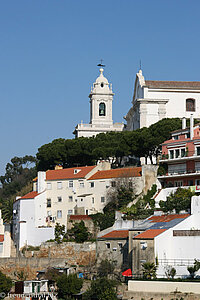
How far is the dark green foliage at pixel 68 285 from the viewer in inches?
2111

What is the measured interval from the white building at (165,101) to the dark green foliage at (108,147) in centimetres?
833

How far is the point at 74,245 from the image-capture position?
63.2 metres

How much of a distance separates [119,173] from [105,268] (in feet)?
54.7

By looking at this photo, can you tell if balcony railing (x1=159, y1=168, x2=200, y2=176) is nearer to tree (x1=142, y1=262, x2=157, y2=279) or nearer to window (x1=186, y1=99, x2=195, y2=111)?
tree (x1=142, y1=262, x2=157, y2=279)

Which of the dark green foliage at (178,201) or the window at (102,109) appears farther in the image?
the window at (102,109)

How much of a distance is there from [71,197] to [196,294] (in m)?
28.0

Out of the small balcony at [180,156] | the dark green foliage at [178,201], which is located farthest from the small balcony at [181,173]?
the dark green foliage at [178,201]

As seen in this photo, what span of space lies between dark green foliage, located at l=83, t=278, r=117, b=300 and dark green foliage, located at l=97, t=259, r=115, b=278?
436 cm

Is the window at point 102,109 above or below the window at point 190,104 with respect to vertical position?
above

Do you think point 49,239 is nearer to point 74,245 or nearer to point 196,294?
point 74,245

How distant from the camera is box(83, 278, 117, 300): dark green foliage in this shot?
5009 centimetres

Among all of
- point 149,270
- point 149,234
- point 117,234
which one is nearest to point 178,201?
point 117,234

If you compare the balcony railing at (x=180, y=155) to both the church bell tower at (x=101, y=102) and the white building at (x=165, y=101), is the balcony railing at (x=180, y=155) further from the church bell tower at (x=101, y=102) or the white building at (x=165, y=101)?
the church bell tower at (x=101, y=102)

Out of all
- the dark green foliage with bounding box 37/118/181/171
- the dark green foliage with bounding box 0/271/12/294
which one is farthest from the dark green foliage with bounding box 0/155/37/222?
the dark green foliage with bounding box 0/271/12/294
